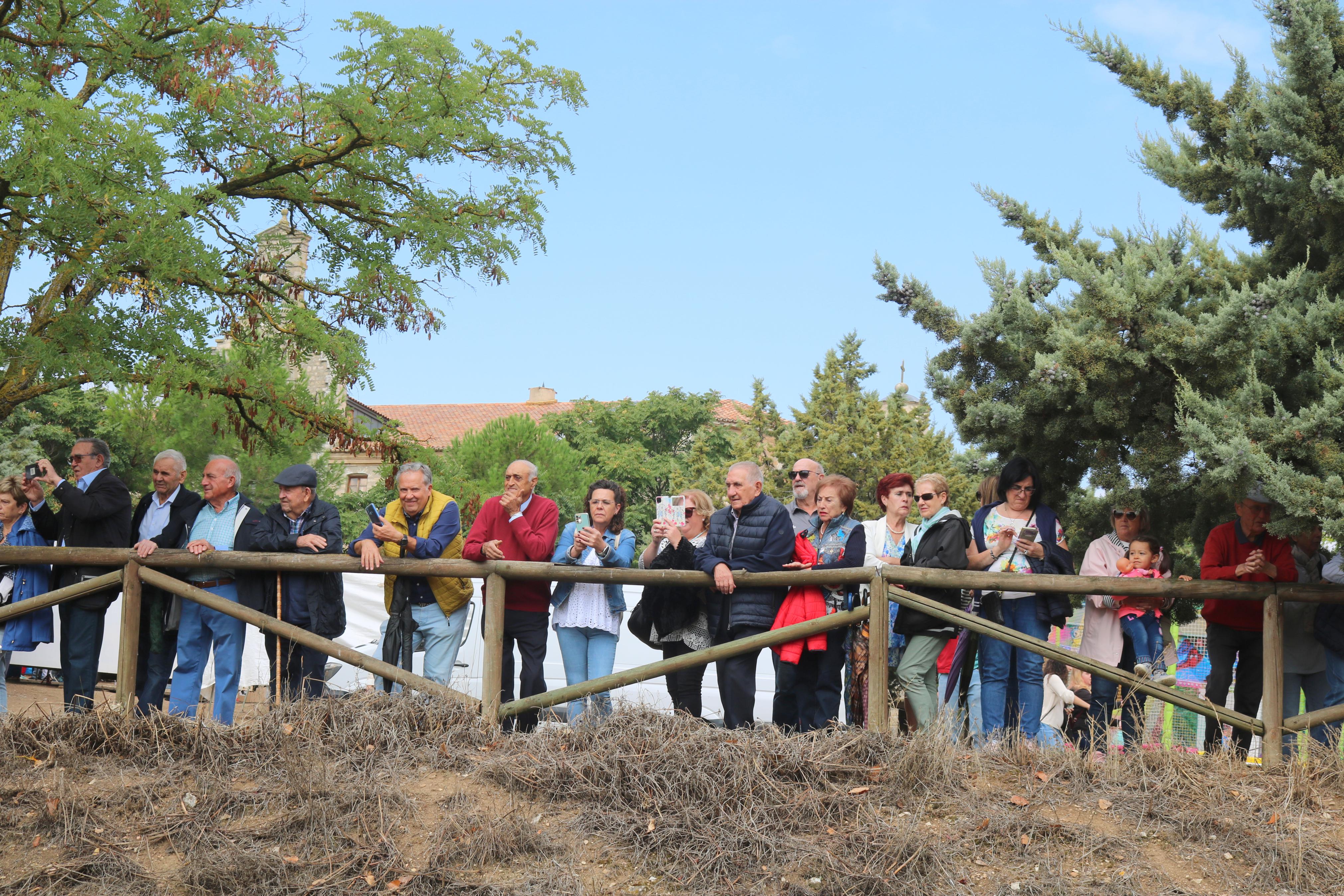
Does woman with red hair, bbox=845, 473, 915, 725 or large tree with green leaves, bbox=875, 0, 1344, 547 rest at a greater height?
large tree with green leaves, bbox=875, 0, 1344, 547

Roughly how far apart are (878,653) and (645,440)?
4611 centimetres

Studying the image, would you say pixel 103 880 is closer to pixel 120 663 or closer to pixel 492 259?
pixel 120 663

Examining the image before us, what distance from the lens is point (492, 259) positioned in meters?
10.5

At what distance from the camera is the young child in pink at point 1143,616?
6762 mm

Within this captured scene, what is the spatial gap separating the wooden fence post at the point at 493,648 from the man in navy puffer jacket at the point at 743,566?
1.13 meters

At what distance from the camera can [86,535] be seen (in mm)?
7215

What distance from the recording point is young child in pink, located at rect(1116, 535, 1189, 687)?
676 cm

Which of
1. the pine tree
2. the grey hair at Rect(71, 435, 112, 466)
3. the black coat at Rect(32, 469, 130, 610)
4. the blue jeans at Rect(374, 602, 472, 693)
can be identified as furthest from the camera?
the pine tree

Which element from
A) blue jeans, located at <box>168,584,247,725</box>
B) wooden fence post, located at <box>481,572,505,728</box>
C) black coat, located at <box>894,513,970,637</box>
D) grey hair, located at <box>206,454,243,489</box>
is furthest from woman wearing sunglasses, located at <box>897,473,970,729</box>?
grey hair, located at <box>206,454,243,489</box>

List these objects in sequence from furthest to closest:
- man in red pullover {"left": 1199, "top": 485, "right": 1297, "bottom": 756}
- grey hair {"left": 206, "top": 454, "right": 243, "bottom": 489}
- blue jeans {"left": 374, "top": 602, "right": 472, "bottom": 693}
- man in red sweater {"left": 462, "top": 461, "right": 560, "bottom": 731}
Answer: grey hair {"left": 206, "top": 454, "right": 243, "bottom": 489} → blue jeans {"left": 374, "top": 602, "right": 472, "bottom": 693} → man in red sweater {"left": 462, "top": 461, "right": 560, "bottom": 731} → man in red pullover {"left": 1199, "top": 485, "right": 1297, "bottom": 756}

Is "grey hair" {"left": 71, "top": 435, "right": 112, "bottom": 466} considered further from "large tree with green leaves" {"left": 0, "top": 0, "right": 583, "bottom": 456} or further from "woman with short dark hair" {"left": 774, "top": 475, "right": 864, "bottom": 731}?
"woman with short dark hair" {"left": 774, "top": 475, "right": 864, "bottom": 731}

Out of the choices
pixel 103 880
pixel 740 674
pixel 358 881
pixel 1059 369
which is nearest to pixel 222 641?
pixel 103 880

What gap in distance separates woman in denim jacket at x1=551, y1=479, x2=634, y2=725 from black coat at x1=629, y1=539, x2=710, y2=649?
16cm

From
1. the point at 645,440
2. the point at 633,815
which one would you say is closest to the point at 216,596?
the point at 633,815
